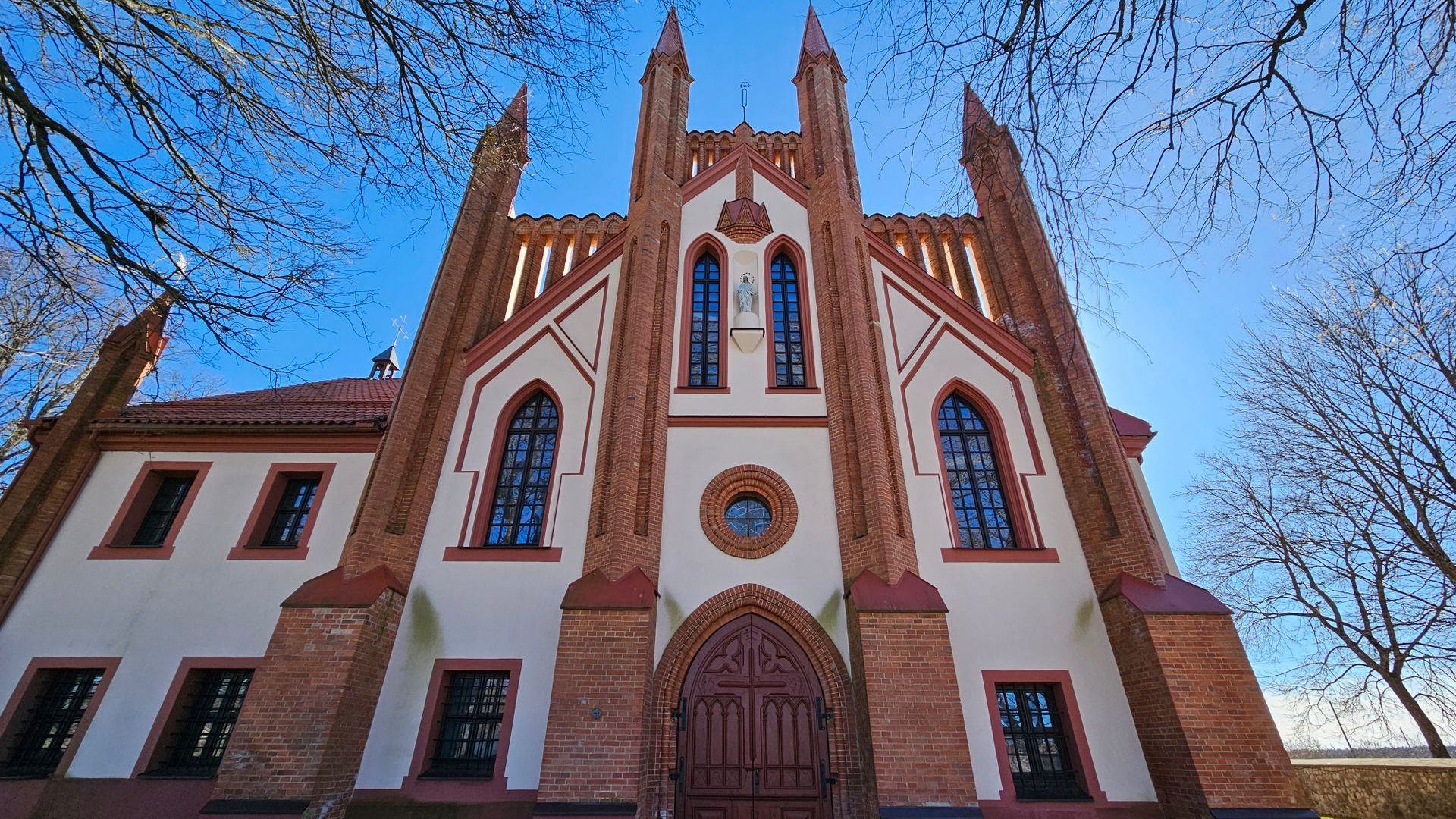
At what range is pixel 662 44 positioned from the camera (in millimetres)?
15109

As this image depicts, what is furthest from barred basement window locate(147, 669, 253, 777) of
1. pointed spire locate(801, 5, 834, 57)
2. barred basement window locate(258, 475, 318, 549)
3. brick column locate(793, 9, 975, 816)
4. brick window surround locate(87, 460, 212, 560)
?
pointed spire locate(801, 5, 834, 57)

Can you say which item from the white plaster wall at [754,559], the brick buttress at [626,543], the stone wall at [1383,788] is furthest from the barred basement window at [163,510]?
the stone wall at [1383,788]

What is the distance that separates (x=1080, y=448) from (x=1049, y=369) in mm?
1576

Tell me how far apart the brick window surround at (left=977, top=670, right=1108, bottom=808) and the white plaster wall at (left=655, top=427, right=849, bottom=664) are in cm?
204

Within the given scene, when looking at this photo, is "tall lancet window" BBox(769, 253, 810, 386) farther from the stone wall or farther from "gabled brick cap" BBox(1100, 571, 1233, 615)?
the stone wall

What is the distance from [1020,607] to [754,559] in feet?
12.5

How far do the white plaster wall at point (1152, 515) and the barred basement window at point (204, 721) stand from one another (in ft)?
44.5

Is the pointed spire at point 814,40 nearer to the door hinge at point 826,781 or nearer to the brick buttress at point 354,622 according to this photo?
the brick buttress at point 354,622

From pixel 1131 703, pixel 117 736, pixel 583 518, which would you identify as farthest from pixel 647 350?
pixel 117 736

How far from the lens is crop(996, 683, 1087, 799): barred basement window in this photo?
25.8 ft

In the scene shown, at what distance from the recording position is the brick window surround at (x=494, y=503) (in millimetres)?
9312

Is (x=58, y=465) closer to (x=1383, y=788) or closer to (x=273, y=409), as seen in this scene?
(x=273, y=409)

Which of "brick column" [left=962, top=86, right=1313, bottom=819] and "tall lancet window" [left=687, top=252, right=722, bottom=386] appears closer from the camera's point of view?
"brick column" [left=962, top=86, right=1313, bottom=819]

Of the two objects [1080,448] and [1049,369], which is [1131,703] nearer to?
[1080,448]
